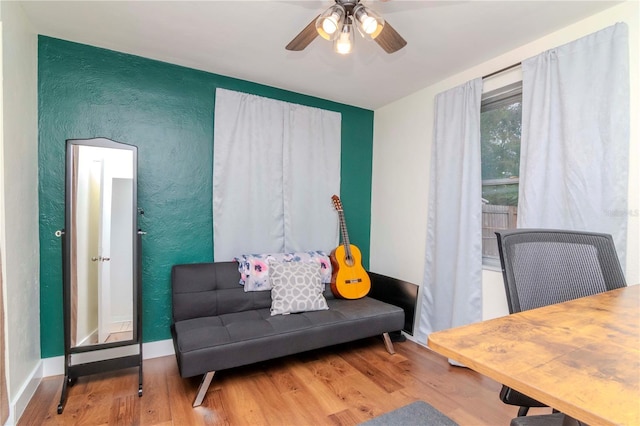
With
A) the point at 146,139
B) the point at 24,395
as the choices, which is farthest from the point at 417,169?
Answer: the point at 24,395

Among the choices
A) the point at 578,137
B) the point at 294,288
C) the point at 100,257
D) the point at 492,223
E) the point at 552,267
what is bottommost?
the point at 294,288

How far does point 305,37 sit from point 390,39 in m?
0.46

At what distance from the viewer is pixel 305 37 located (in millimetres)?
1619

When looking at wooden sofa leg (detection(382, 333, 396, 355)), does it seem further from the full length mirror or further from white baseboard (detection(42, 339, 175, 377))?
the full length mirror

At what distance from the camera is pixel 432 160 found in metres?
2.73

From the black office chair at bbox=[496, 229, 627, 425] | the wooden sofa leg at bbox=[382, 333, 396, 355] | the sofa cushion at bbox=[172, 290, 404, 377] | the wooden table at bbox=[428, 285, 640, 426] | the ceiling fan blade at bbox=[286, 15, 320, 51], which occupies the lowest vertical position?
the wooden sofa leg at bbox=[382, 333, 396, 355]

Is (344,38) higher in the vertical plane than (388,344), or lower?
higher

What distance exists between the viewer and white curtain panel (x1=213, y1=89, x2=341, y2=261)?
2.66m

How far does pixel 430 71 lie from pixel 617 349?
241cm

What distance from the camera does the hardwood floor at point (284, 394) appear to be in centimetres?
170

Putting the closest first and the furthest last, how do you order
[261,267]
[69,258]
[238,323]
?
[69,258] < [238,323] < [261,267]

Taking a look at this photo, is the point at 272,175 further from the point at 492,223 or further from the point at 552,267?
the point at 552,267

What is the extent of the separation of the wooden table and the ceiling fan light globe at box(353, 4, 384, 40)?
1367 millimetres

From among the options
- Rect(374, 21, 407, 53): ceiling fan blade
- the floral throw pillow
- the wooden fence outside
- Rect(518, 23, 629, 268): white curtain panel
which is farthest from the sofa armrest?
Rect(374, 21, 407, 53): ceiling fan blade
